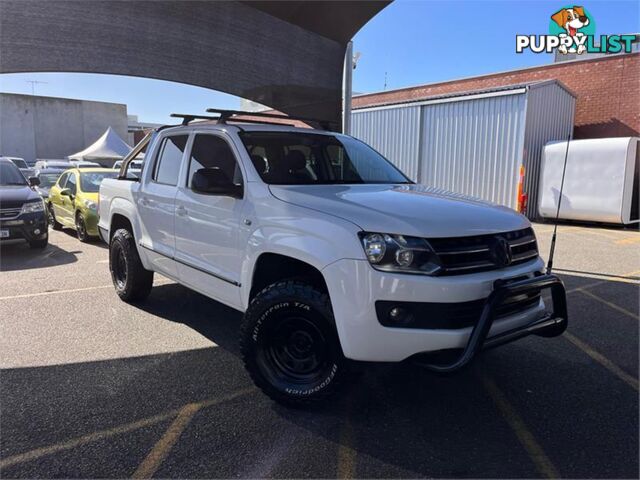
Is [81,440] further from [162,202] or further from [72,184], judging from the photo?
[72,184]

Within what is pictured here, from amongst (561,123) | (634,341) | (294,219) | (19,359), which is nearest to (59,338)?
(19,359)

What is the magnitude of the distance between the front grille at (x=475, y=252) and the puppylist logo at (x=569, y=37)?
1452cm

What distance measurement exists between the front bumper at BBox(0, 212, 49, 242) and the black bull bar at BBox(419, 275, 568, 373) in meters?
8.34

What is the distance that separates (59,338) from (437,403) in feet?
11.5

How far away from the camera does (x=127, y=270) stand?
5543mm

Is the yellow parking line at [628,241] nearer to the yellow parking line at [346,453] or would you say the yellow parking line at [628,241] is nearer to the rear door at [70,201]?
the yellow parking line at [346,453]

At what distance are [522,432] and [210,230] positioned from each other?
2693 millimetres

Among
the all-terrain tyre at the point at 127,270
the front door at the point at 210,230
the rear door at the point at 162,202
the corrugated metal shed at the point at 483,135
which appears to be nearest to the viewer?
the front door at the point at 210,230

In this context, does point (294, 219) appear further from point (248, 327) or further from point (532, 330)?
point (532, 330)

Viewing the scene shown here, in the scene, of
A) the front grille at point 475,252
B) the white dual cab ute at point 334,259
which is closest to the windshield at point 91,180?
the white dual cab ute at point 334,259

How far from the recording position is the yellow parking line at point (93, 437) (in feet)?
9.11

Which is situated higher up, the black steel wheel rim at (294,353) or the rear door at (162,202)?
the rear door at (162,202)


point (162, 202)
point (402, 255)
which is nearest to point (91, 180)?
point (162, 202)

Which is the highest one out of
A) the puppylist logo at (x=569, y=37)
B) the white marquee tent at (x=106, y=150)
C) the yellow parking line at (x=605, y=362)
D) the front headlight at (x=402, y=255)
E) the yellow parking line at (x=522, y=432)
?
the puppylist logo at (x=569, y=37)
